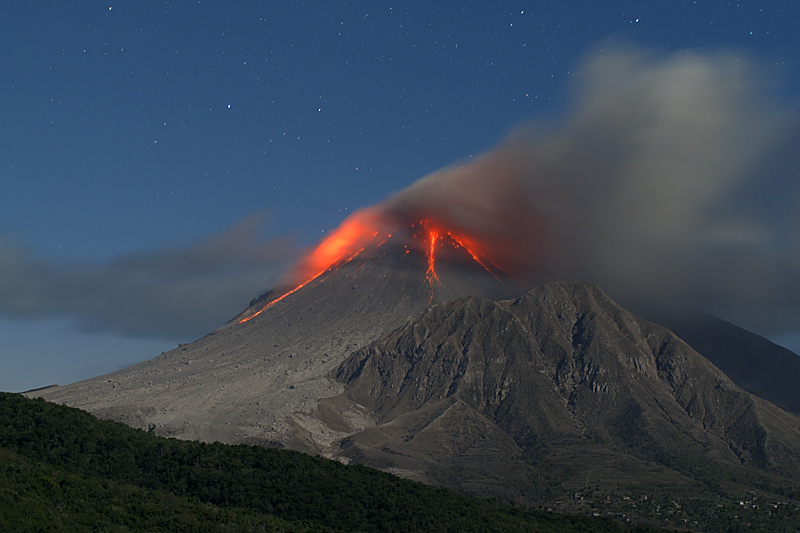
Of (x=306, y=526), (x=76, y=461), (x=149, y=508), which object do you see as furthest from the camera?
(x=76, y=461)

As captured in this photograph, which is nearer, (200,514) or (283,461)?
(200,514)

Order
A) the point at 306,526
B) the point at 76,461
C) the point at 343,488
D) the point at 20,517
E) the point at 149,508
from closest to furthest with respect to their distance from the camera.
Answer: the point at 20,517 < the point at 149,508 < the point at 306,526 < the point at 76,461 < the point at 343,488

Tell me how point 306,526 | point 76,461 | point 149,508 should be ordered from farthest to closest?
point 76,461
point 306,526
point 149,508

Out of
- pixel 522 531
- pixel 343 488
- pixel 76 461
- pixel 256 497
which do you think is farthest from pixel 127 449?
pixel 522 531

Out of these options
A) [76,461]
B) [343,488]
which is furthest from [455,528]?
[76,461]

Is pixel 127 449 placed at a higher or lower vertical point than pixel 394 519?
higher

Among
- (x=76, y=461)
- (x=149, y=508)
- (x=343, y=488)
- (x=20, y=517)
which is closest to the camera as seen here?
→ (x=20, y=517)

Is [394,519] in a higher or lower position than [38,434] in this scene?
lower

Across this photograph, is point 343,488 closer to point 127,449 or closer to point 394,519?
point 394,519

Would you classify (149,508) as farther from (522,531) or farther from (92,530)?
(522,531)

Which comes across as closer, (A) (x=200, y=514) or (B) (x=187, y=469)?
(A) (x=200, y=514)
